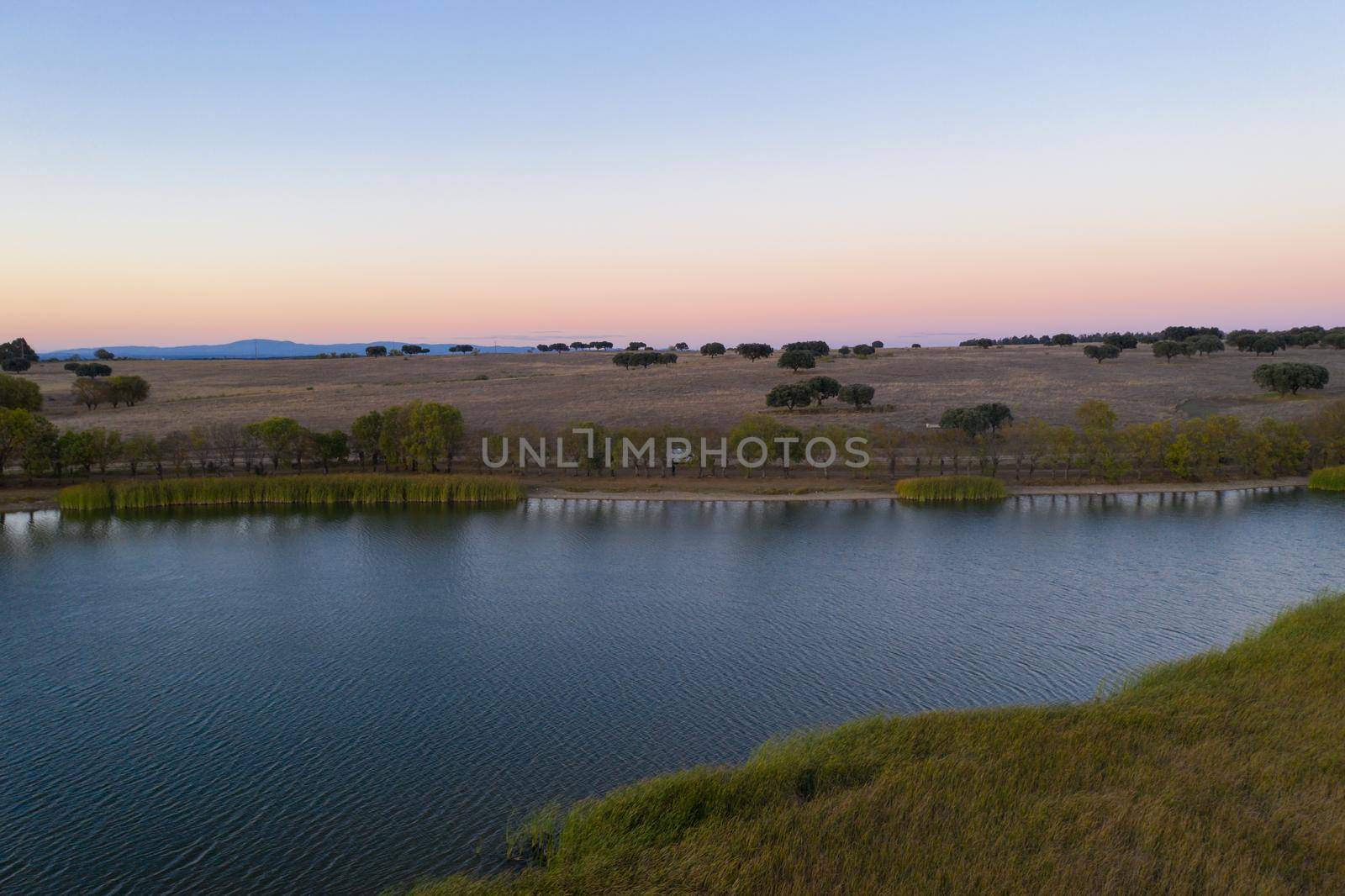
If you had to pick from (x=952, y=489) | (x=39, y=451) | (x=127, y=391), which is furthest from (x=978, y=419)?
(x=127, y=391)

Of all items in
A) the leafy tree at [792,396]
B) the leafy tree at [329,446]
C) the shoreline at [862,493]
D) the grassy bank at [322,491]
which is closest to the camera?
the grassy bank at [322,491]

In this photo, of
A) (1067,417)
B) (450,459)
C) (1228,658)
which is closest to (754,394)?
(1067,417)

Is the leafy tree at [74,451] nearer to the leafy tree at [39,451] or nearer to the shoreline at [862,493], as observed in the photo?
the leafy tree at [39,451]

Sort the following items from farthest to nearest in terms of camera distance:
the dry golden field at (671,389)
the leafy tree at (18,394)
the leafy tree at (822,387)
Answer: the leafy tree at (822,387), the dry golden field at (671,389), the leafy tree at (18,394)

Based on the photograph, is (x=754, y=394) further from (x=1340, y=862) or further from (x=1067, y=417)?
(x=1340, y=862)

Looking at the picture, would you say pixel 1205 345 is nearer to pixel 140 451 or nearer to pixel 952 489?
pixel 952 489

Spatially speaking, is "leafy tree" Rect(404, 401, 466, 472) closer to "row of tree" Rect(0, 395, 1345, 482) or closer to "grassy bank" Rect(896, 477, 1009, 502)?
"row of tree" Rect(0, 395, 1345, 482)

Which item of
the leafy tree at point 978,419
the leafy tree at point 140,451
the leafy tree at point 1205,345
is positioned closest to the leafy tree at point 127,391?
the leafy tree at point 140,451
